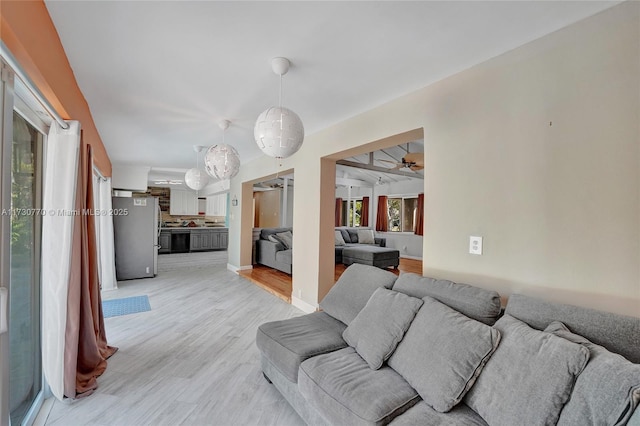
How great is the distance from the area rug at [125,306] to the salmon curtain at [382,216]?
675 cm

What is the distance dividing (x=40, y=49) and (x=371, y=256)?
554 cm

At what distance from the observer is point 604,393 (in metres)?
1.01

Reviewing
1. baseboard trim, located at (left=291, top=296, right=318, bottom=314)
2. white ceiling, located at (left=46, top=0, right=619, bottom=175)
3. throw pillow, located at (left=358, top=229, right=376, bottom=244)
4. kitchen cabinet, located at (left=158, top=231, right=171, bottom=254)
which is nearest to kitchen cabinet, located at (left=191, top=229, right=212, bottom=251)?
kitchen cabinet, located at (left=158, top=231, right=171, bottom=254)

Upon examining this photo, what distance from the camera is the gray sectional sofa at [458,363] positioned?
108 cm

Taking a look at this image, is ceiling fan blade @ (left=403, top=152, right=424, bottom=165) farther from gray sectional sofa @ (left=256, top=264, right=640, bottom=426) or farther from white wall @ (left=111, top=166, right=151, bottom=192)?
white wall @ (left=111, top=166, right=151, bottom=192)

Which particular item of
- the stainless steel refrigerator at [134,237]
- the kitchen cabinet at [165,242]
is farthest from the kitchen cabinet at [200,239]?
the stainless steel refrigerator at [134,237]

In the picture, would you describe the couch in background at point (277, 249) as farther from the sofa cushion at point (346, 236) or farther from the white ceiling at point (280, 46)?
the white ceiling at point (280, 46)

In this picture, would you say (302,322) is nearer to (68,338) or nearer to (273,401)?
(273,401)

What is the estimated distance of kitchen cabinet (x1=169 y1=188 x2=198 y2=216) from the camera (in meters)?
9.81

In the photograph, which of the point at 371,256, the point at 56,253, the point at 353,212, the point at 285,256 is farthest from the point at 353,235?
the point at 56,253

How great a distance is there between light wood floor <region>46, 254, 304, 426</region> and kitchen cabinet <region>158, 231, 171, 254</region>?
15.3 feet

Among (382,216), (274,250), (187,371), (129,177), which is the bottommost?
(187,371)

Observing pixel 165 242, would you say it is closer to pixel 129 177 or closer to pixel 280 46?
pixel 129 177

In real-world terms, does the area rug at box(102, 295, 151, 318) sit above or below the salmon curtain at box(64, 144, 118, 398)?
below
